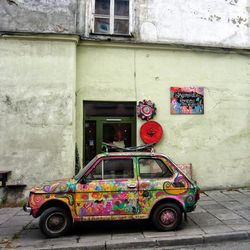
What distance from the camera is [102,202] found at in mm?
5430

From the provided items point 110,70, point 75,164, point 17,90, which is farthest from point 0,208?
point 110,70

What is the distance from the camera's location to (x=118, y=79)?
9.17 metres

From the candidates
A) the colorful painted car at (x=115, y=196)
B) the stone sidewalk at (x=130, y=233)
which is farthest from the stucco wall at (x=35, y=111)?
the colorful painted car at (x=115, y=196)

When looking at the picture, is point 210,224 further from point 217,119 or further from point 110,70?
point 110,70

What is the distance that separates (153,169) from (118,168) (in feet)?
2.43

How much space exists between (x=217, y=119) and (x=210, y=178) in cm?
201

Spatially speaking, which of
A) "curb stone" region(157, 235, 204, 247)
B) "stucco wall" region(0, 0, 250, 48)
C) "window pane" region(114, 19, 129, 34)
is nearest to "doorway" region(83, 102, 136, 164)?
"stucco wall" region(0, 0, 250, 48)

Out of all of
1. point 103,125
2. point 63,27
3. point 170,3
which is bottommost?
point 103,125

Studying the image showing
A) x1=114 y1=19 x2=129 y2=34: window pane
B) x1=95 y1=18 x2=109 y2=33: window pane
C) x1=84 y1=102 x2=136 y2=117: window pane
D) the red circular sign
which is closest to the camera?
the red circular sign

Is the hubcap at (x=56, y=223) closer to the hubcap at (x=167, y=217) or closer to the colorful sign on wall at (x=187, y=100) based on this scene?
the hubcap at (x=167, y=217)

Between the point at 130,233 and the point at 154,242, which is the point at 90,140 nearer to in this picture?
the point at 130,233

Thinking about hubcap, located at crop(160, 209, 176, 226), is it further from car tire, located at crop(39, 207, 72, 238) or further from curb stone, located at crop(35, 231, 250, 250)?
car tire, located at crop(39, 207, 72, 238)

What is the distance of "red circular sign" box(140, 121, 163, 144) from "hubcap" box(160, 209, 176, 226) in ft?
11.9

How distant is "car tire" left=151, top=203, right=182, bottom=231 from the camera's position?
5.59 metres
